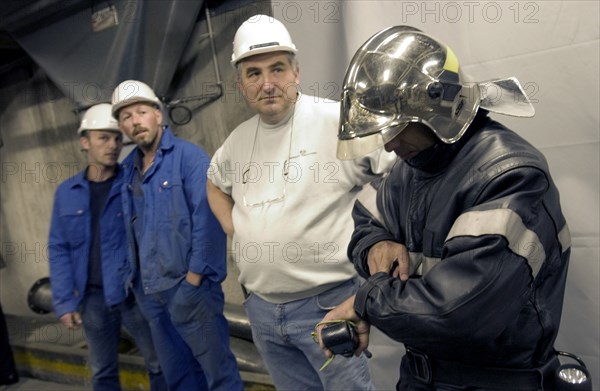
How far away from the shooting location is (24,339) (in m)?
4.34

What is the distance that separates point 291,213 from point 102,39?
1958 millimetres

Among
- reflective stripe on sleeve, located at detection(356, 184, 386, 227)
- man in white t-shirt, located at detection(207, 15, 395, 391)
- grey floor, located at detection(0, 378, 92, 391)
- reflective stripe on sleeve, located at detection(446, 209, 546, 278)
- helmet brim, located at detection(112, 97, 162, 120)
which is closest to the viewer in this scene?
reflective stripe on sleeve, located at detection(446, 209, 546, 278)

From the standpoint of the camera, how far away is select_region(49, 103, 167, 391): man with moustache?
9.37 feet

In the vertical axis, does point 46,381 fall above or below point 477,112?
below

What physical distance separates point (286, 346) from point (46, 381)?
2937mm

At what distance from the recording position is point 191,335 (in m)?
2.50

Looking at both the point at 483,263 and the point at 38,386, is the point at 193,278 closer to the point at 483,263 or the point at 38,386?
the point at 483,263

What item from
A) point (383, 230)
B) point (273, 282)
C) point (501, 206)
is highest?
point (501, 206)

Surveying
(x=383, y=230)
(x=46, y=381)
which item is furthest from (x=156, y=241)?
Result: (x=46, y=381)

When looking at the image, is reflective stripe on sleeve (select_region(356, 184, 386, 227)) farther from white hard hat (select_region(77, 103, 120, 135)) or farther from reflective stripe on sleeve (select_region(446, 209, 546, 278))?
white hard hat (select_region(77, 103, 120, 135))

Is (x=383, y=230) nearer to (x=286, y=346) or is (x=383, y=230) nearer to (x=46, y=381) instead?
(x=286, y=346)

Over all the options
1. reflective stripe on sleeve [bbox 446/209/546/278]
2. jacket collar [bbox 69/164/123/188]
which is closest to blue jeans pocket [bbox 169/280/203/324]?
jacket collar [bbox 69/164/123/188]

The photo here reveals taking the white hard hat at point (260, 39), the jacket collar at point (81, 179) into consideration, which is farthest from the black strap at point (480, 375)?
the jacket collar at point (81, 179)

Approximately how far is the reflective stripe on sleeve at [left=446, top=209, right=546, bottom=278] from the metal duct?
2.41 meters
